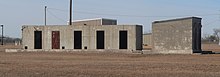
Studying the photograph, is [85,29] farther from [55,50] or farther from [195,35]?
[195,35]

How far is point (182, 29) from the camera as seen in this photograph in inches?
1785

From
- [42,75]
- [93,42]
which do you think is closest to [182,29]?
[93,42]

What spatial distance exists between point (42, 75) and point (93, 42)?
111ft

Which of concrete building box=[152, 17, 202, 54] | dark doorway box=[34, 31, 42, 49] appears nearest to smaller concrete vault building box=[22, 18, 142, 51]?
dark doorway box=[34, 31, 42, 49]

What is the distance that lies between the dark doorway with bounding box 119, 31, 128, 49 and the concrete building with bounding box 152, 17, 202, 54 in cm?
492

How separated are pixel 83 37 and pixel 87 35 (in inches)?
23.2

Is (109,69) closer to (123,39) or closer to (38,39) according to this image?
(123,39)

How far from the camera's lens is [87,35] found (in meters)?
53.3

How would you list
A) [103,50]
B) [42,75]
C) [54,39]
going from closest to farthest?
1. [42,75]
2. [103,50]
3. [54,39]

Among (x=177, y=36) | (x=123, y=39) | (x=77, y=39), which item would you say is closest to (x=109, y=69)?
(x=177, y=36)

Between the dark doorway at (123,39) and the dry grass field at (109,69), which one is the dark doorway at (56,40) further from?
the dry grass field at (109,69)

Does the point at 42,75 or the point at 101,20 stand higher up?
the point at 101,20

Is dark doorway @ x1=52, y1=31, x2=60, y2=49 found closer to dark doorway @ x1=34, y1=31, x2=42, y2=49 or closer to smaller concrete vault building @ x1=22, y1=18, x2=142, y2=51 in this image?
smaller concrete vault building @ x1=22, y1=18, x2=142, y2=51

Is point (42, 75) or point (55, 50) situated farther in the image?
point (55, 50)
